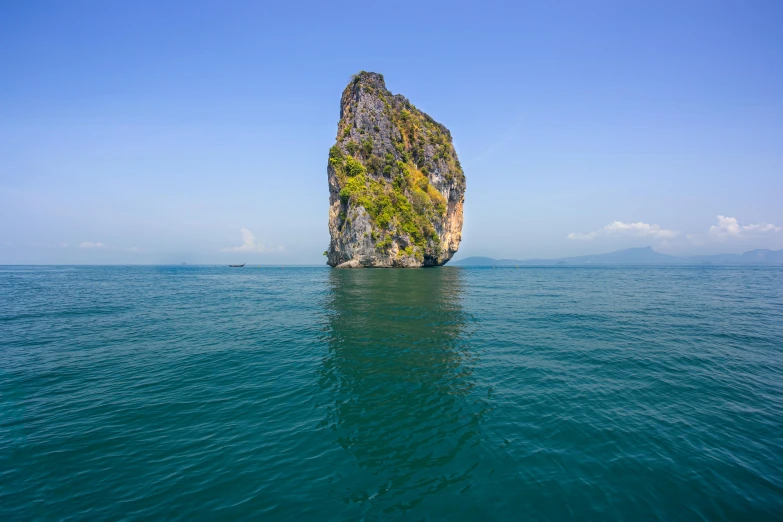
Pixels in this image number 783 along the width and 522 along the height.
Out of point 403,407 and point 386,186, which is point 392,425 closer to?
point 403,407

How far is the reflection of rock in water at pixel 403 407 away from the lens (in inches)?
291

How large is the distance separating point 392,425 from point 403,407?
1.17 metres

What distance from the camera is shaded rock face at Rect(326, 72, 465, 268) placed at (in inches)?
3600

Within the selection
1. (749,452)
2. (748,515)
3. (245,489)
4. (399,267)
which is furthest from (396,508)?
(399,267)

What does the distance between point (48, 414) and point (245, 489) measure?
28.2 ft

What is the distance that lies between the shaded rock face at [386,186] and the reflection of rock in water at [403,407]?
232 ft

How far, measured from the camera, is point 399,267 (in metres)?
96.8

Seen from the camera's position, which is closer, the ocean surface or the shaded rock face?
the ocean surface

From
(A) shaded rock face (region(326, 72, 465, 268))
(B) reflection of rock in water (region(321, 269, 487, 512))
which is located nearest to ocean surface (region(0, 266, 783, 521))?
(B) reflection of rock in water (region(321, 269, 487, 512))

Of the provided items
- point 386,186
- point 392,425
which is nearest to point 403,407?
point 392,425

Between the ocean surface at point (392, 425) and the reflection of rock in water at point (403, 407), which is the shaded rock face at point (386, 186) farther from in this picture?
the ocean surface at point (392, 425)

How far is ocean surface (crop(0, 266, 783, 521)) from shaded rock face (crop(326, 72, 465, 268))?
238ft

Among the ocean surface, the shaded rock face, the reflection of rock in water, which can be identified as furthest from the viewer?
the shaded rock face

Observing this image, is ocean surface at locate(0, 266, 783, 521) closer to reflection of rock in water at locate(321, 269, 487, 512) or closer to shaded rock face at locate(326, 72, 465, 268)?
reflection of rock in water at locate(321, 269, 487, 512)
